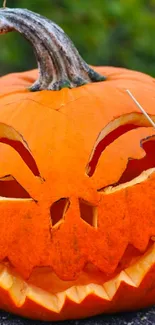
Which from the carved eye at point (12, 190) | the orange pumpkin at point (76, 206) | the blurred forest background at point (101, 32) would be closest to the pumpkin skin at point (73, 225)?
the orange pumpkin at point (76, 206)

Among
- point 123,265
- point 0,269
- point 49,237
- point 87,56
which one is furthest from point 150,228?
point 87,56

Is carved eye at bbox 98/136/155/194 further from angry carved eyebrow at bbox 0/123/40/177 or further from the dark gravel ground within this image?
the dark gravel ground

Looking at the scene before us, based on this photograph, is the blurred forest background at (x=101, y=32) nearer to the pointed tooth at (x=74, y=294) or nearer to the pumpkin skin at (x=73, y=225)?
the pumpkin skin at (x=73, y=225)

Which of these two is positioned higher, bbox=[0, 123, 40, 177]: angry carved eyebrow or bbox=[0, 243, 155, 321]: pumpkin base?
bbox=[0, 123, 40, 177]: angry carved eyebrow

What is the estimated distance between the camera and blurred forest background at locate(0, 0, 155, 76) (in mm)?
5027

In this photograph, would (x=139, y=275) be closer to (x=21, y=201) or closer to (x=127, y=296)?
(x=127, y=296)

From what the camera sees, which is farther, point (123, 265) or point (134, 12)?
point (134, 12)

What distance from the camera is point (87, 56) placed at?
514 centimetres

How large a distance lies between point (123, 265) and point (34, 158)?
0.46 m

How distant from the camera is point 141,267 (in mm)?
2512

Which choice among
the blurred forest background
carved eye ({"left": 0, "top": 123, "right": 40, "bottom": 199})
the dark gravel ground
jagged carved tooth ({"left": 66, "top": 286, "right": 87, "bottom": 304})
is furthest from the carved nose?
the blurred forest background

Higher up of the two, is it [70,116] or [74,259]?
[70,116]

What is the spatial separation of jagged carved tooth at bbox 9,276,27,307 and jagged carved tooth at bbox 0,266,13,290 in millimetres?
14

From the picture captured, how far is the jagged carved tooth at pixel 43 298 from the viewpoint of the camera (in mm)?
2502
